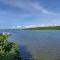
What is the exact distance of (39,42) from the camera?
7.70ft

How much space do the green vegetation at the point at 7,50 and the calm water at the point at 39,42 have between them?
0.23 ft

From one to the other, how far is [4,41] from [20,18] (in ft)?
1.23

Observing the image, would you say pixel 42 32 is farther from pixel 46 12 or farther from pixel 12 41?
pixel 12 41

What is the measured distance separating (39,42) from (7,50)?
0.44 meters

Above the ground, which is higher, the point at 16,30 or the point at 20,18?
the point at 20,18

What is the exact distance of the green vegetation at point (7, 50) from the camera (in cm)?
233

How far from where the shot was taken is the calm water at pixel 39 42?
7.64 feet

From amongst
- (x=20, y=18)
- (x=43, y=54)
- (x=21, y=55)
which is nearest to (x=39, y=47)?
(x=43, y=54)

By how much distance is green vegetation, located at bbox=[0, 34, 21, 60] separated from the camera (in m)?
2.33

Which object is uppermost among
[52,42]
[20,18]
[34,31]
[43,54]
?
[20,18]

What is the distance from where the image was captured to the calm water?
2.33 meters

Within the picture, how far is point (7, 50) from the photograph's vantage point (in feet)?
7.76

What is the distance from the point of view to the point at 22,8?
2314 mm

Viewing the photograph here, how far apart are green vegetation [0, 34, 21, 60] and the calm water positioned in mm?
71
